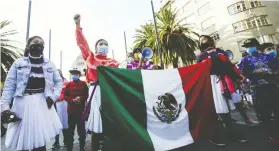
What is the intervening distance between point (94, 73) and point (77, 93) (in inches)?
62.1

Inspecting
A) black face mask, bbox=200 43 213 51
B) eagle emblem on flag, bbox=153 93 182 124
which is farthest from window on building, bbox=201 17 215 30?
eagle emblem on flag, bbox=153 93 182 124

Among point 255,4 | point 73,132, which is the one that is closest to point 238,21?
point 255,4

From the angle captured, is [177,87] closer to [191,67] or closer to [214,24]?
[191,67]

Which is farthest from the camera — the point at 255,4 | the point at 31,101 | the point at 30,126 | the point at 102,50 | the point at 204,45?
the point at 255,4

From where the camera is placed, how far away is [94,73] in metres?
3.35

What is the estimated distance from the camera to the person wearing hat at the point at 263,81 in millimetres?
3775

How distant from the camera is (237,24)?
24.8 metres

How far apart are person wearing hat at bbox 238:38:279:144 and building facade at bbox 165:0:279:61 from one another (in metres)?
18.6

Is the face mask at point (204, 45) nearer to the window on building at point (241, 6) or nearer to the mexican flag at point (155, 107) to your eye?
the mexican flag at point (155, 107)

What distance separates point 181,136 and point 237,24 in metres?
25.8

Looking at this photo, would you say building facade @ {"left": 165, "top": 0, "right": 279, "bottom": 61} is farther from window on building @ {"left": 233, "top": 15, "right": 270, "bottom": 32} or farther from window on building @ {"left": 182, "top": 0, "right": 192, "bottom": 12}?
window on building @ {"left": 182, "top": 0, "right": 192, "bottom": 12}

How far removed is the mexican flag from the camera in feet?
9.30

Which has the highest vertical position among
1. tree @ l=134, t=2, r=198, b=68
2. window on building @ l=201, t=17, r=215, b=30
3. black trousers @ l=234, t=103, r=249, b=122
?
window on building @ l=201, t=17, r=215, b=30

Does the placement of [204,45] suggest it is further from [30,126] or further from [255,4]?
[255,4]
